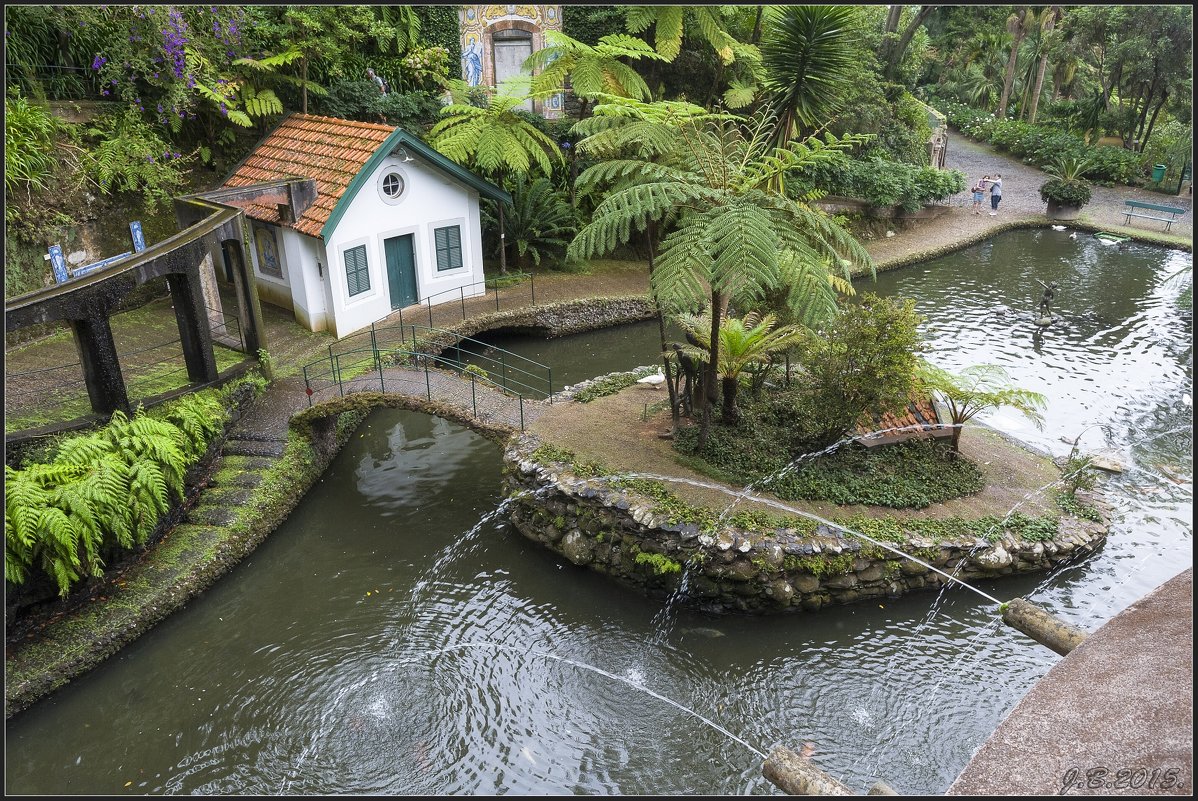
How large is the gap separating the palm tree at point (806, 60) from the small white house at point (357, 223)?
787 cm

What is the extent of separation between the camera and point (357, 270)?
16312 millimetres

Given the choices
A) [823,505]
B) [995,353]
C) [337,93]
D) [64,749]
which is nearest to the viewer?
[64,749]

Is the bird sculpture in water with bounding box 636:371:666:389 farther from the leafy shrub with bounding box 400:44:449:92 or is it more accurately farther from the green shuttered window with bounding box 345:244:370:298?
the leafy shrub with bounding box 400:44:449:92

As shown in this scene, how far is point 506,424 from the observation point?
39.6ft

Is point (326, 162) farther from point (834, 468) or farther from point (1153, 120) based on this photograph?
point (1153, 120)

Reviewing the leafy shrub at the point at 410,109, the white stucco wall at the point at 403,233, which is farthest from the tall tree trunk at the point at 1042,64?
the white stucco wall at the point at 403,233

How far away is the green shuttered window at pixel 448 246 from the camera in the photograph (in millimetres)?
17812

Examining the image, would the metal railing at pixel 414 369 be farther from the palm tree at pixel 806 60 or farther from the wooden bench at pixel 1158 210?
the wooden bench at pixel 1158 210

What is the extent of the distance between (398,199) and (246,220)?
306 cm

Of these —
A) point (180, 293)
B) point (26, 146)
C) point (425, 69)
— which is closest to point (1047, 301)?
point (425, 69)

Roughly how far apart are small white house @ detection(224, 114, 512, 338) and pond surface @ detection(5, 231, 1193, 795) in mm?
5263

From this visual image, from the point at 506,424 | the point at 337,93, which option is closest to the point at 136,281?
the point at 506,424

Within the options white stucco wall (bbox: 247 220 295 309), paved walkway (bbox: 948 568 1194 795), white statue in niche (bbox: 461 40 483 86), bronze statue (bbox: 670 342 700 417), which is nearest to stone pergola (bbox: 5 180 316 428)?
white stucco wall (bbox: 247 220 295 309)

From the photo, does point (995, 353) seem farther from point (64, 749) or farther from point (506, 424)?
point (64, 749)
